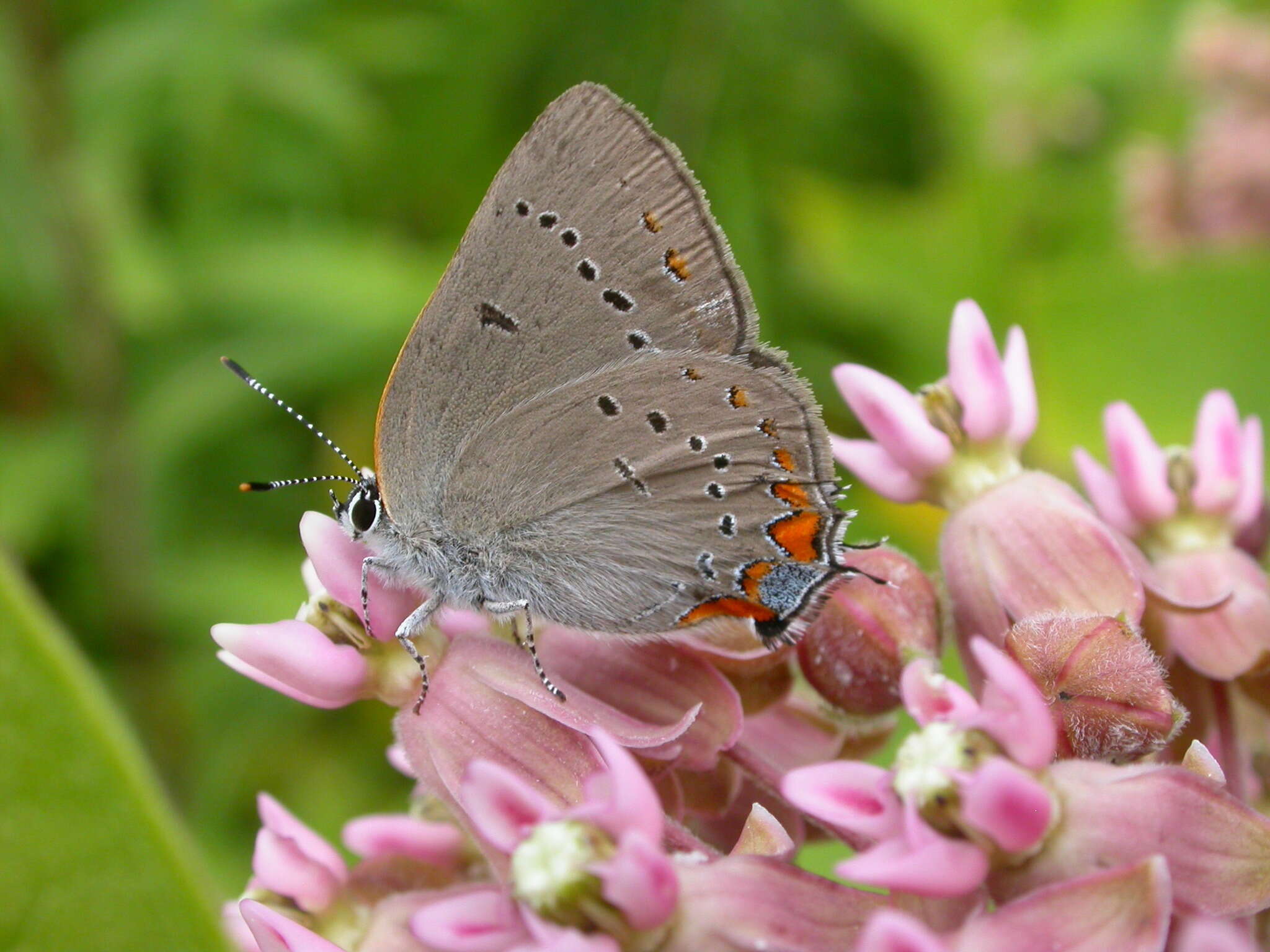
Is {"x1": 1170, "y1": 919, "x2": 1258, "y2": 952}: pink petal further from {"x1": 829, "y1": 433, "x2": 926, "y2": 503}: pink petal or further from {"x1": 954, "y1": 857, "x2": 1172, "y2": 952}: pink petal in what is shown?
{"x1": 829, "y1": 433, "x2": 926, "y2": 503}: pink petal

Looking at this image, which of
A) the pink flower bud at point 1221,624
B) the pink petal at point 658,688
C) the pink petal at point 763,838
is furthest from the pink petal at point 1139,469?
the pink petal at point 763,838

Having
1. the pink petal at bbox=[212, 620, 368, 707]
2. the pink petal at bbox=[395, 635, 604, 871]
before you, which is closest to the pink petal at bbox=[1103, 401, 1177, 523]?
the pink petal at bbox=[395, 635, 604, 871]

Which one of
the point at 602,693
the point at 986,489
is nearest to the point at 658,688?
the point at 602,693

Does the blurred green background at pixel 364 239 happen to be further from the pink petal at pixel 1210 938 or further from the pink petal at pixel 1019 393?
the pink petal at pixel 1210 938

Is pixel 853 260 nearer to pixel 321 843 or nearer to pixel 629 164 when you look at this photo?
pixel 629 164

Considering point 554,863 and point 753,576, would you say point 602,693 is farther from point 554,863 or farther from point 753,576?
point 554,863

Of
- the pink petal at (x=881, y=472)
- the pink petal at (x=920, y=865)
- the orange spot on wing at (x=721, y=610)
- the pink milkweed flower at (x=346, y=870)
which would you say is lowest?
the pink milkweed flower at (x=346, y=870)

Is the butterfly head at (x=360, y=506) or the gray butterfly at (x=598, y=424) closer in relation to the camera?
the gray butterfly at (x=598, y=424)
